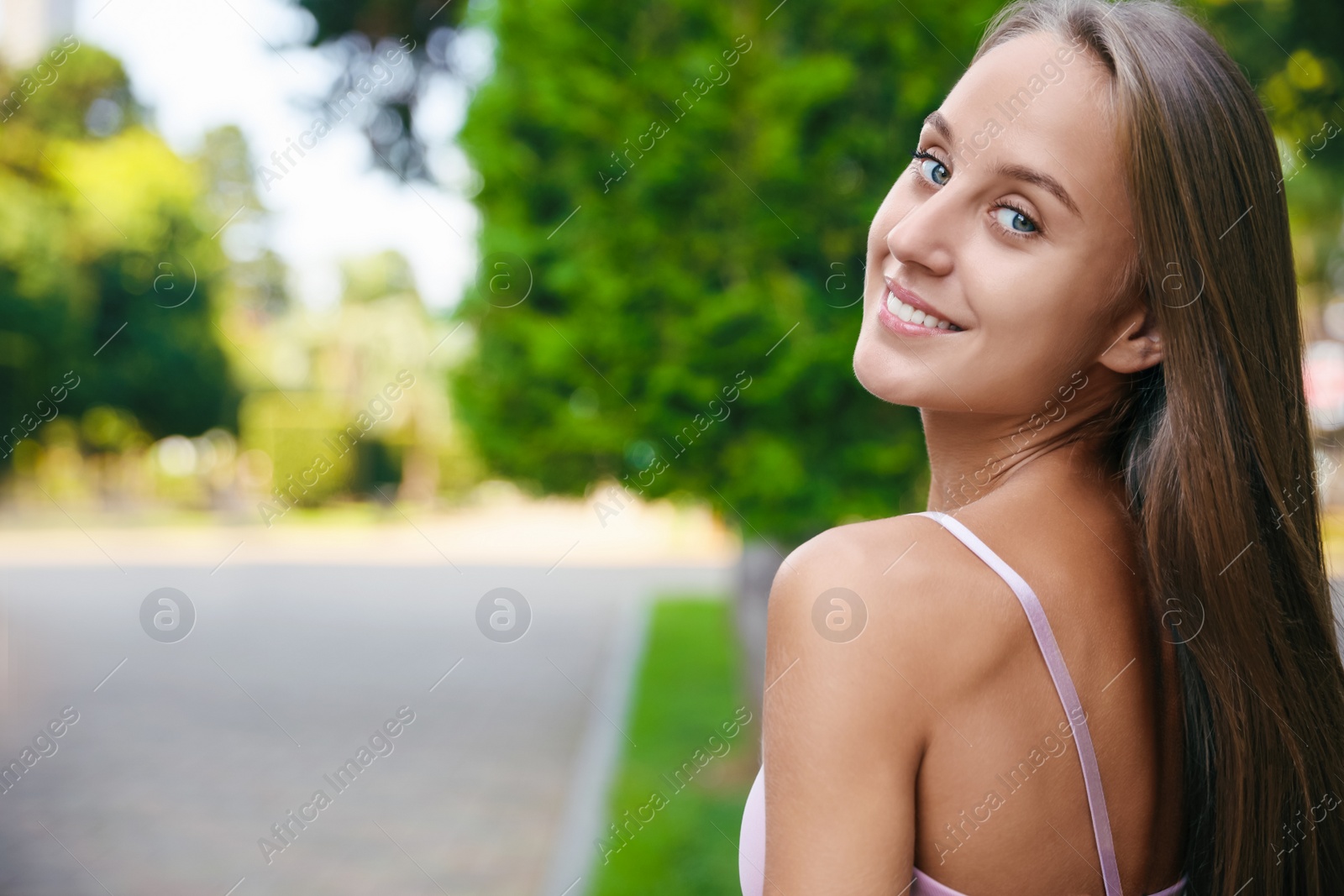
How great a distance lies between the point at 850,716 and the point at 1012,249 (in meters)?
0.60

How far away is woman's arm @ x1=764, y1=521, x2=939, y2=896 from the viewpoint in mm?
1158

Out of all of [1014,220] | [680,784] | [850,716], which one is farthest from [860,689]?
[680,784]

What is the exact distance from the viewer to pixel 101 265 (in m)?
31.1

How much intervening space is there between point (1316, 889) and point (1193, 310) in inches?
34.4

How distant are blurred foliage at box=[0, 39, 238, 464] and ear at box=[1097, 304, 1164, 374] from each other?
32.2 meters

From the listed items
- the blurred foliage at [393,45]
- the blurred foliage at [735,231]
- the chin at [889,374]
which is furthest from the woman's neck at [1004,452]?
the blurred foliage at [393,45]

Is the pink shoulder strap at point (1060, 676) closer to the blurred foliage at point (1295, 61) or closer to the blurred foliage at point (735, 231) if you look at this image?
the blurred foliage at point (735, 231)

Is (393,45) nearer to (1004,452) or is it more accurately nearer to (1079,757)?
(1004,452)

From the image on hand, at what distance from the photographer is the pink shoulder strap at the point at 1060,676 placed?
122 cm

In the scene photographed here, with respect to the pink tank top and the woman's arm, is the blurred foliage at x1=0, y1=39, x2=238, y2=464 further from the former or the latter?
the woman's arm

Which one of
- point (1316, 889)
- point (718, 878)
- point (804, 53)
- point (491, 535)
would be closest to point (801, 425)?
point (804, 53)

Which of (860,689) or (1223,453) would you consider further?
(1223,453)

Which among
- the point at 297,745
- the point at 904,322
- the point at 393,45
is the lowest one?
the point at 297,745

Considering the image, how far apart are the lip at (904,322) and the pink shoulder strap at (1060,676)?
0.81 feet
